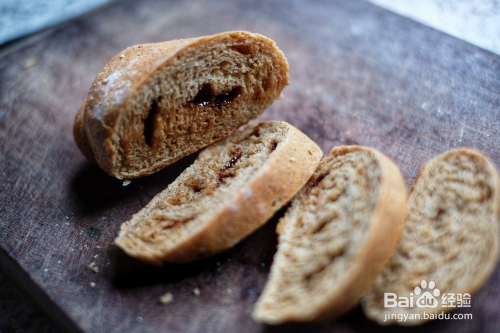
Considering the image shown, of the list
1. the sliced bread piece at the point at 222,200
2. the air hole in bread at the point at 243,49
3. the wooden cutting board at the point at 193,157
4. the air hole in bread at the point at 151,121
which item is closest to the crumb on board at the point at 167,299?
the wooden cutting board at the point at 193,157

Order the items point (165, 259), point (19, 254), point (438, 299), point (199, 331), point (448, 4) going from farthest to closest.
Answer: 1. point (448, 4)
2. point (19, 254)
3. point (165, 259)
4. point (199, 331)
5. point (438, 299)

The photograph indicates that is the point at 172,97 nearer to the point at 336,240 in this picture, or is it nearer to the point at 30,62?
the point at 336,240

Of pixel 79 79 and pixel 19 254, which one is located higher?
pixel 79 79

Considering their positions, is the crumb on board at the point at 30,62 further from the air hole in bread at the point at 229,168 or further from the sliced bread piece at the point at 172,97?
the air hole in bread at the point at 229,168

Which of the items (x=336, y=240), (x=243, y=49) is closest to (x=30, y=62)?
(x=243, y=49)

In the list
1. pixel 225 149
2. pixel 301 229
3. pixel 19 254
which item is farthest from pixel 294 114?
pixel 19 254

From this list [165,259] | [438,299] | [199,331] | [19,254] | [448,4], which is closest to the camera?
[438,299]

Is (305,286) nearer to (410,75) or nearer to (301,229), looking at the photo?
(301,229)
